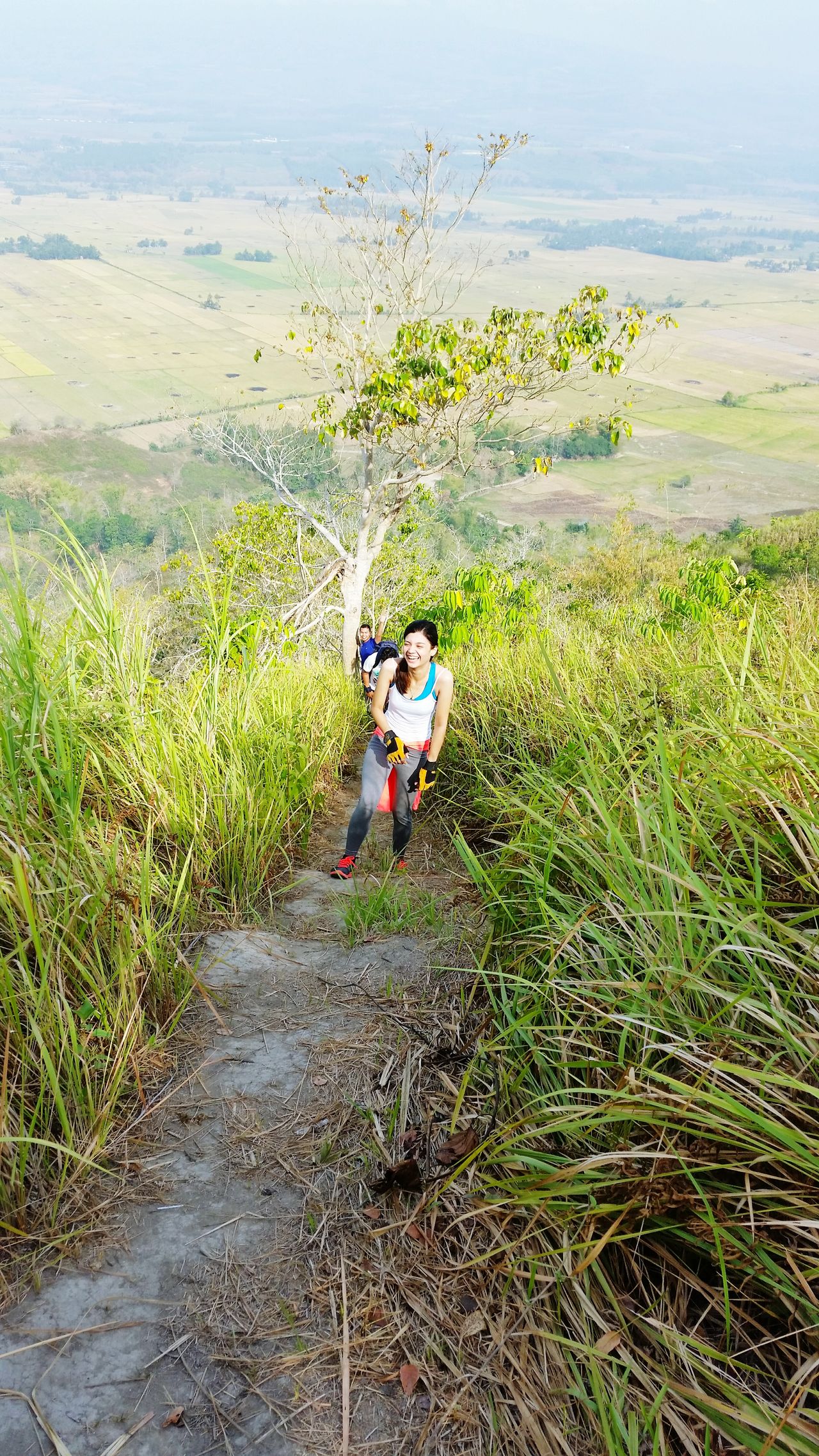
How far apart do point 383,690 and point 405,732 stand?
22 cm

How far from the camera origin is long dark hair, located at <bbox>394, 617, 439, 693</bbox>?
12.6 feet

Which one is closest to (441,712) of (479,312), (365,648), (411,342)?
(365,648)

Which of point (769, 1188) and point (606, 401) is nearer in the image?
point (769, 1188)

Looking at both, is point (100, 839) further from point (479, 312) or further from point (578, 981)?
point (479, 312)

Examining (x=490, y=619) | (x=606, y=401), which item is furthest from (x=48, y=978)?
(x=606, y=401)

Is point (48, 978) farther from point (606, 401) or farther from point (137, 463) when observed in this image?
point (606, 401)

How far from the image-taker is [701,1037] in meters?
1.54

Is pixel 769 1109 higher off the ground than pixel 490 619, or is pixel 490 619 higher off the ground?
pixel 769 1109

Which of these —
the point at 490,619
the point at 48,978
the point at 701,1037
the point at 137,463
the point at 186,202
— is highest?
the point at 186,202

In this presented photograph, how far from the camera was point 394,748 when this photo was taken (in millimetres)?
3992

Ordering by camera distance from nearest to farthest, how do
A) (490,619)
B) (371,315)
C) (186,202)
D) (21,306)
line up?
(490,619)
(371,315)
(21,306)
(186,202)

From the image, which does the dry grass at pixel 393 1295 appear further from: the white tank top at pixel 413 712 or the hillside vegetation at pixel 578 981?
the white tank top at pixel 413 712

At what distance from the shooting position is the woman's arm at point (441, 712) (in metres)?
3.90

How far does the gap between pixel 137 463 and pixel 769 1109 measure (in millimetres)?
61299
